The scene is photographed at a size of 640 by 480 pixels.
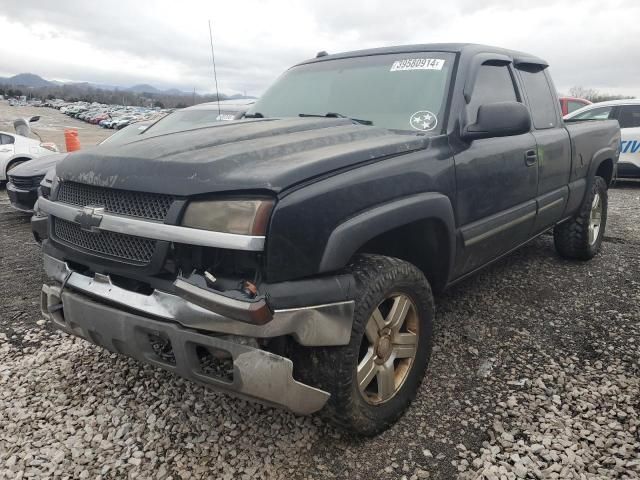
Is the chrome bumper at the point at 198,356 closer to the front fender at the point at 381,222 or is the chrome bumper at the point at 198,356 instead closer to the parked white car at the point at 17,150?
the front fender at the point at 381,222

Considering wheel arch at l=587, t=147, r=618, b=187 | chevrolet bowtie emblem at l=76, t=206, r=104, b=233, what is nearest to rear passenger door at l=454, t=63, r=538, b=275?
wheel arch at l=587, t=147, r=618, b=187

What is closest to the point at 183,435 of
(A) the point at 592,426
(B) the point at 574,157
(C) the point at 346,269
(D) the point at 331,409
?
(D) the point at 331,409

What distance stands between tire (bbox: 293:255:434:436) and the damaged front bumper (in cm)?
9

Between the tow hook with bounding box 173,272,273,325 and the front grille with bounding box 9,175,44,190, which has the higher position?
the tow hook with bounding box 173,272,273,325

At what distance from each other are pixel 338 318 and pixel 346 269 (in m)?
0.24

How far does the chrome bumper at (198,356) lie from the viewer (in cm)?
186

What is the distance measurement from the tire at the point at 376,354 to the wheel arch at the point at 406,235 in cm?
16

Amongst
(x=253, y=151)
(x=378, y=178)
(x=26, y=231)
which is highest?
(x=253, y=151)

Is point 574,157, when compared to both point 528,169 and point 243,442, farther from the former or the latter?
point 243,442

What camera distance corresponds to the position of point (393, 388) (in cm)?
240

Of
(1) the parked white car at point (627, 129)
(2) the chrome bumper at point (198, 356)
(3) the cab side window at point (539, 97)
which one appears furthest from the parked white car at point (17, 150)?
(1) the parked white car at point (627, 129)

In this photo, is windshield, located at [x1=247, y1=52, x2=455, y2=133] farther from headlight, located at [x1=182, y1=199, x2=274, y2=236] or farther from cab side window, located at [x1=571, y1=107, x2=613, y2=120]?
cab side window, located at [x1=571, y1=107, x2=613, y2=120]

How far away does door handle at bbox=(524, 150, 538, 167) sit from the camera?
11.0 feet

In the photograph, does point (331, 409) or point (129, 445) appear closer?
point (331, 409)
